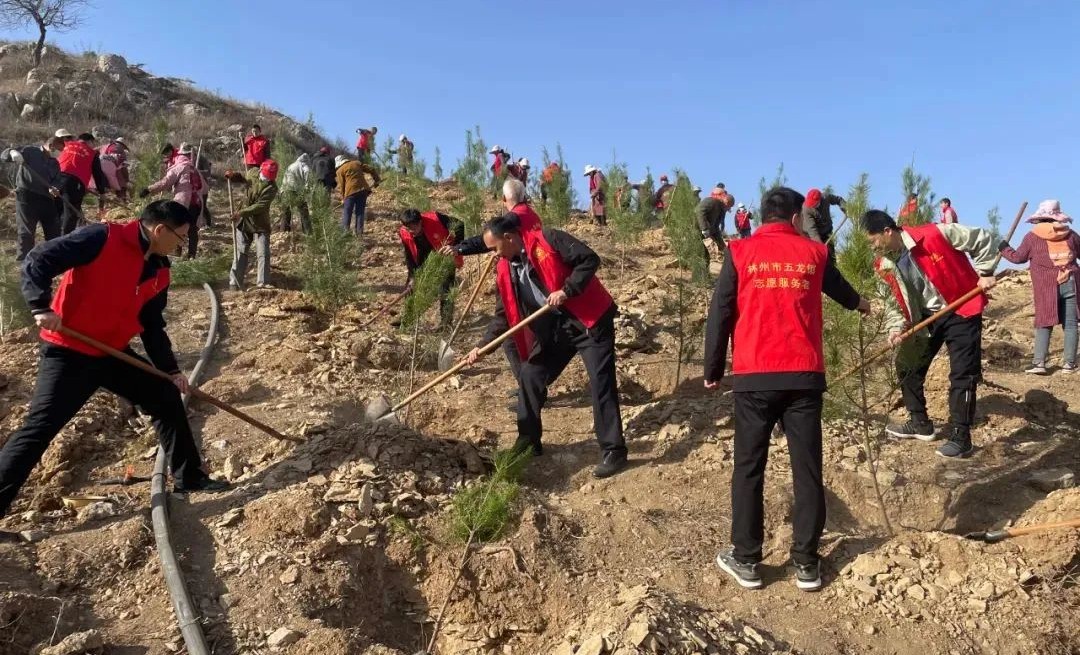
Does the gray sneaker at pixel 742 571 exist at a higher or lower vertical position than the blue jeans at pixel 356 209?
lower

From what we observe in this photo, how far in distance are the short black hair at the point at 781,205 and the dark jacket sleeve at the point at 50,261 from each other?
3.12 m

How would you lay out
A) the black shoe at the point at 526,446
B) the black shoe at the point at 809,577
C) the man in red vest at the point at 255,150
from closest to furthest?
the black shoe at the point at 809,577
the black shoe at the point at 526,446
the man in red vest at the point at 255,150

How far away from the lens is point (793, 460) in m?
3.18

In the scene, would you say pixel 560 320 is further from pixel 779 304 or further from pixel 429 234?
pixel 429 234

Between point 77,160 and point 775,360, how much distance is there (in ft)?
27.9

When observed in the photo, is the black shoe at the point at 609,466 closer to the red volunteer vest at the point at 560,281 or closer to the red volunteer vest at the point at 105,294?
the red volunteer vest at the point at 560,281

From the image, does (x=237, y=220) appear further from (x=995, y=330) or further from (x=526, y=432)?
(x=995, y=330)

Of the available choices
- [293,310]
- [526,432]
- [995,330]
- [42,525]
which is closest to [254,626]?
[42,525]

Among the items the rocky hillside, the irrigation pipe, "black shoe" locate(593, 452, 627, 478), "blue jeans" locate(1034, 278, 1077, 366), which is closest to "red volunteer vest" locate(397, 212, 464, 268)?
"black shoe" locate(593, 452, 627, 478)

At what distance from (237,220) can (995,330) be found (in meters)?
9.40

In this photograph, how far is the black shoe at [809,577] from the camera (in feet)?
10.4

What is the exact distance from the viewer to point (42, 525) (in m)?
3.53

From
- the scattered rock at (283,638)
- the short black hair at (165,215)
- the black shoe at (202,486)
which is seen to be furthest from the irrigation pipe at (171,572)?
the short black hair at (165,215)

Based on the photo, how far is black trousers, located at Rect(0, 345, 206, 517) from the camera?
331 cm
